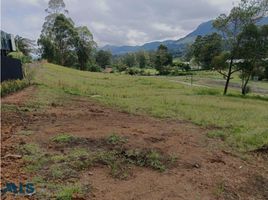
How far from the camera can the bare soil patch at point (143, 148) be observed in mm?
3539

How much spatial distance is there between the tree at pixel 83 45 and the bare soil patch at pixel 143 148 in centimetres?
3600

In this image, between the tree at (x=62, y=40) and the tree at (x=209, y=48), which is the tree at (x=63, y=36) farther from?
the tree at (x=209, y=48)

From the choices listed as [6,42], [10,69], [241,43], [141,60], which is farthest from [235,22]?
[141,60]

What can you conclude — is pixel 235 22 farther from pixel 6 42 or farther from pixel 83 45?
pixel 83 45

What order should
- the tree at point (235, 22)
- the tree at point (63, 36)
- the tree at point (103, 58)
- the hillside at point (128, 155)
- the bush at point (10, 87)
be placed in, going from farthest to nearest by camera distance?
the tree at point (103, 58)
the tree at point (63, 36)
the tree at point (235, 22)
the bush at point (10, 87)
the hillside at point (128, 155)

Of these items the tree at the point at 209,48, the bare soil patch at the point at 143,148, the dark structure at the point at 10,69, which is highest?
the tree at the point at 209,48

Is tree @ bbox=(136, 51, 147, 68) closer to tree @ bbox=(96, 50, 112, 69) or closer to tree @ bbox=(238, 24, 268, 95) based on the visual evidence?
tree @ bbox=(96, 50, 112, 69)

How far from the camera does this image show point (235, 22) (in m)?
18.1

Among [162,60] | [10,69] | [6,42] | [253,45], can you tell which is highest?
[6,42]

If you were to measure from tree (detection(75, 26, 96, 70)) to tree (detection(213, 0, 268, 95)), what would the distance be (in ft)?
88.2

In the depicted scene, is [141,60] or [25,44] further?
[141,60]

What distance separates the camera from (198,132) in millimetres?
6570

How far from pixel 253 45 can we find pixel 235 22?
177 cm

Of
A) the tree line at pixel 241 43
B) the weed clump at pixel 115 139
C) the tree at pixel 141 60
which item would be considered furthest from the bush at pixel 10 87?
the tree at pixel 141 60
